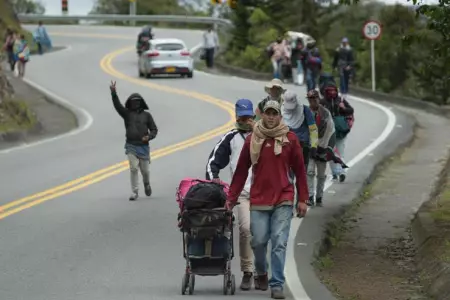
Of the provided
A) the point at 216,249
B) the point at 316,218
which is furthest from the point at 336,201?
the point at 216,249

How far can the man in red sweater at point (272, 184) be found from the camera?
10.8 metres

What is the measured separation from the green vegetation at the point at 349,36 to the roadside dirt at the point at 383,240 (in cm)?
1663

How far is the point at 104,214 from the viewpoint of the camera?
16.8 meters

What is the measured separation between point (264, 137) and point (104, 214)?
6.43 m

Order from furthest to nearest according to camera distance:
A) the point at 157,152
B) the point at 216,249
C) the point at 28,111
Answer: the point at 28,111 < the point at 157,152 < the point at 216,249

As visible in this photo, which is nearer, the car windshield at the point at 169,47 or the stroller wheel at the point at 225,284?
the stroller wheel at the point at 225,284

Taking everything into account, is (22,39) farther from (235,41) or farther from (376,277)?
(376,277)

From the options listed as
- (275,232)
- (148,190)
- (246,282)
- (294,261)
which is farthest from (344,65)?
(275,232)

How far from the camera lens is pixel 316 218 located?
54.3 feet

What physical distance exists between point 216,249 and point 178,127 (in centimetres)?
2114

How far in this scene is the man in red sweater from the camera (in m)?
10.8

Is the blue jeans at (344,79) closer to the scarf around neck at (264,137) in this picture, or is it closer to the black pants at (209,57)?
the black pants at (209,57)

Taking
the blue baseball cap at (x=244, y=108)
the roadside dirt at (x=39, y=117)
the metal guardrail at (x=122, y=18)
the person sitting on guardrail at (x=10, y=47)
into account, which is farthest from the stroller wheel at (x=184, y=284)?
the metal guardrail at (x=122, y=18)

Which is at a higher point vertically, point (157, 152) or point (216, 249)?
point (216, 249)
